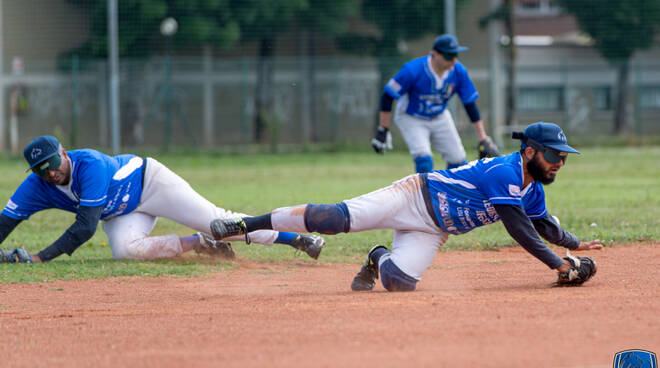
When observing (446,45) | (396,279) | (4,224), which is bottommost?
(396,279)

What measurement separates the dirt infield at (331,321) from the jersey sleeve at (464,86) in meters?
3.58

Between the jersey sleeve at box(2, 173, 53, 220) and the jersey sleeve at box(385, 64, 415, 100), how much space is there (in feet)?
14.3

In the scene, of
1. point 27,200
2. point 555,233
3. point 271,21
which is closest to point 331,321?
point 555,233

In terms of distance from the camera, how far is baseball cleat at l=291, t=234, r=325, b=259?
733 centimetres

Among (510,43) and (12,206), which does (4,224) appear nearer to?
(12,206)

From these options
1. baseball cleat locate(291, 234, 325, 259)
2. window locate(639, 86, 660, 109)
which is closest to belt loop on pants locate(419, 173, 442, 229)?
baseball cleat locate(291, 234, 325, 259)

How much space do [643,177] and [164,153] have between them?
47.4 feet

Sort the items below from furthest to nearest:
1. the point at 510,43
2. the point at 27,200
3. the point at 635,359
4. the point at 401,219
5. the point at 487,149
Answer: the point at 510,43
the point at 487,149
the point at 27,200
the point at 401,219
the point at 635,359

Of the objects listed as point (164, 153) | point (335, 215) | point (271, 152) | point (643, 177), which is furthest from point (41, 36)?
point (335, 215)

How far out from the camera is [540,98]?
36.9 meters

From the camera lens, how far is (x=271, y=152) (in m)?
26.2

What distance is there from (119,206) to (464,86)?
183 inches

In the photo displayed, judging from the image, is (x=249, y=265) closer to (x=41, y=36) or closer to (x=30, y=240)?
(x=30, y=240)

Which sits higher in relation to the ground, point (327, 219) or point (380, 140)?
point (380, 140)
